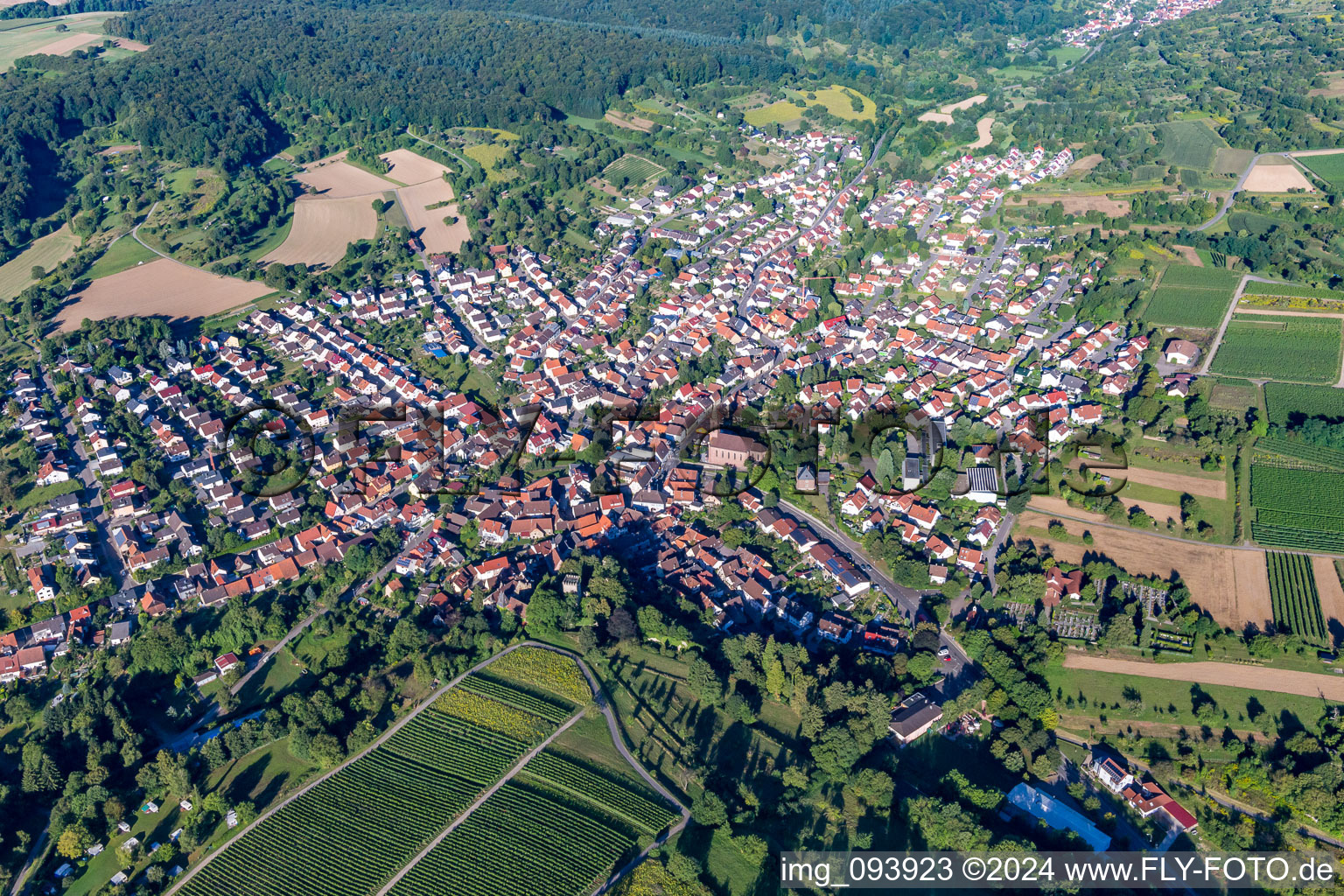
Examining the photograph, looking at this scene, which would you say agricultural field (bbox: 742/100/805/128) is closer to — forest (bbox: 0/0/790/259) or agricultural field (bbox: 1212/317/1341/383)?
forest (bbox: 0/0/790/259)

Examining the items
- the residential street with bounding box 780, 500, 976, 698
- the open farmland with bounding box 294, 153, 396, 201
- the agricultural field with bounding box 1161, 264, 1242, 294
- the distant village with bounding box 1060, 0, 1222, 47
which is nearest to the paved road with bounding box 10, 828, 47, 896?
the residential street with bounding box 780, 500, 976, 698

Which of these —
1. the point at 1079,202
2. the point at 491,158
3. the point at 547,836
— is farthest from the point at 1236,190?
the point at 547,836

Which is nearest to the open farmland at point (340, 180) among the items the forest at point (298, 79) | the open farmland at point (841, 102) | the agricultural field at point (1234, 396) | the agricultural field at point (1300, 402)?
the forest at point (298, 79)

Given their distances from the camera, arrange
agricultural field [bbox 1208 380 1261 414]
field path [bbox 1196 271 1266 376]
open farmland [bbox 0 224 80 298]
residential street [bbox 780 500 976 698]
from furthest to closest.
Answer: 1. open farmland [bbox 0 224 80 298]
2. field path [bbox 1196 271 1266 376]
3. agricultural field [bbox 1208 380 1261 414]
4. residential street [bbox 780 500 976 698]

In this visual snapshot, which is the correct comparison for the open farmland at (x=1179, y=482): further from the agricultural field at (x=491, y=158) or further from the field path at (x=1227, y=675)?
the agricultural field at (x=491, y=158)

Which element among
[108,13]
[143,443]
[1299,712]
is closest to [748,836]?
[1299,712]

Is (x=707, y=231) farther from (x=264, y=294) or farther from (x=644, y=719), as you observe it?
(x=644, y=719)
